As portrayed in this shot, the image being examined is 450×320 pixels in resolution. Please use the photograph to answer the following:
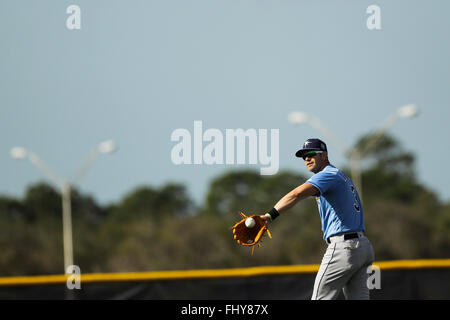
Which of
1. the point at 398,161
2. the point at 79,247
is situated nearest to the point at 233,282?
the point at 79,247

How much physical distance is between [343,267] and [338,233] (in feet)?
1.13

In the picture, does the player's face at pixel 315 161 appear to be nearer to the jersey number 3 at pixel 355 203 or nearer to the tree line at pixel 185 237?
the jersey number 3 at pixel 355 203

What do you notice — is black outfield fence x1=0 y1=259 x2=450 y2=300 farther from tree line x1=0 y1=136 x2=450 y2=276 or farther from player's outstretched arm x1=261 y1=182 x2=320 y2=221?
tree line x1=0 y1=136 x2=450 y2=276

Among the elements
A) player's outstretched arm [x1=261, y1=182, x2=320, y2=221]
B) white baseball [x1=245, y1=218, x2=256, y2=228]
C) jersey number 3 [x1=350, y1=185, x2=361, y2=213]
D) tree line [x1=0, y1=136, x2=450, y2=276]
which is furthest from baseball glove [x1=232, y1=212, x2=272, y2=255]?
tree line [x1=0, y1=136, x2=450, y2=276]

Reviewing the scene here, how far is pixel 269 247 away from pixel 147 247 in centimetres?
859

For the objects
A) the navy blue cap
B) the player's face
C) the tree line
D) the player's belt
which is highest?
the navy blue cap

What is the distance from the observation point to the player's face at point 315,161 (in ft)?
23.4

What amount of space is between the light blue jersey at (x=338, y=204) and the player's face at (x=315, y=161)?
104 millimetres

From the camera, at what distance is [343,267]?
6883 millimetres

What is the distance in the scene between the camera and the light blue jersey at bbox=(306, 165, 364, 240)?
22.5 ft

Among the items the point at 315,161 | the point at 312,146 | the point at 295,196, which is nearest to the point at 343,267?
the point at 295,196

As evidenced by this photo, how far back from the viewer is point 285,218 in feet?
179

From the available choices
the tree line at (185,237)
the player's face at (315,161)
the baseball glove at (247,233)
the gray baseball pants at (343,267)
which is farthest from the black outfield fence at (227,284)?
the tree line at (185,237)
